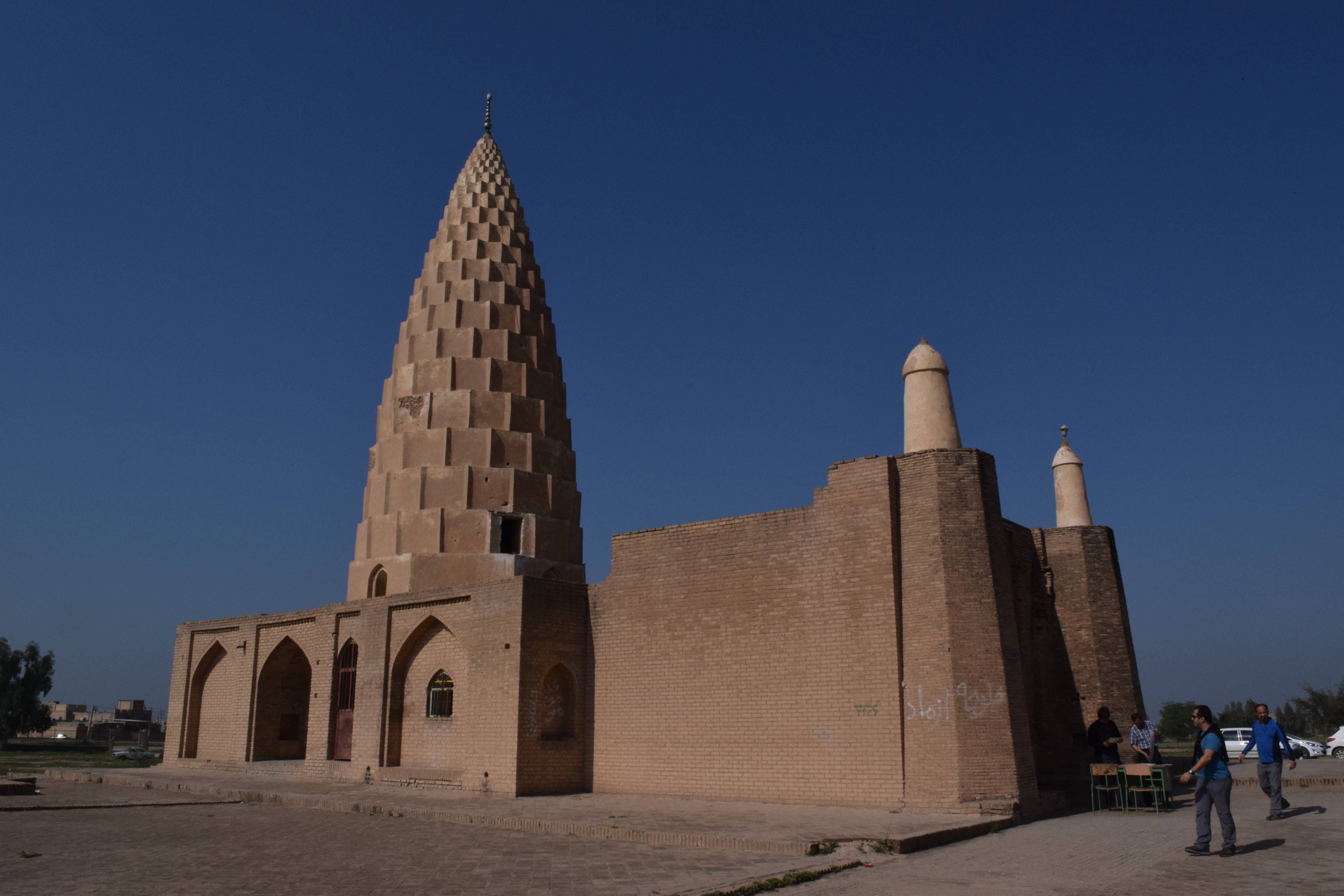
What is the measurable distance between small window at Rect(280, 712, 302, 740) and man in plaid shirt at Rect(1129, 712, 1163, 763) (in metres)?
16.1

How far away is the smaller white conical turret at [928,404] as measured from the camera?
1407 centimetres

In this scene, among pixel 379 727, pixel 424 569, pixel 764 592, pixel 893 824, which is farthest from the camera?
pixel 424 569

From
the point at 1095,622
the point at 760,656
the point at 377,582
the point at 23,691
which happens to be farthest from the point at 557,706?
the point at 23,691

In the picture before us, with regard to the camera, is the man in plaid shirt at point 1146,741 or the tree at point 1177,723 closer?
the man in plaid shirt at point 1146,741

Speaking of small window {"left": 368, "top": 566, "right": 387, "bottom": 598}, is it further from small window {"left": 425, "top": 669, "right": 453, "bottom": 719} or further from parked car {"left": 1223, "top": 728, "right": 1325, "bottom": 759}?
parked car {"left": 1223, "top": 728, "right": 1325, "bottom": 759}

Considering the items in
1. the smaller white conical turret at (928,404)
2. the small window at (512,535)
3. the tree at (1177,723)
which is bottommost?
the tree at (1177,723)

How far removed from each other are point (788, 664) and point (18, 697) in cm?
4504

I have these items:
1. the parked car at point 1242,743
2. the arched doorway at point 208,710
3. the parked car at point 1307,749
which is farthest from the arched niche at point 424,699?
the parked car at point 1307,749

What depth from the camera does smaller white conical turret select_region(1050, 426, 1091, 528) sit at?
17188 mm

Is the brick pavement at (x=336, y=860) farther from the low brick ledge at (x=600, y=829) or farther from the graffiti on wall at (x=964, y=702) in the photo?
the graffiti on wall at (x=964, y=702)

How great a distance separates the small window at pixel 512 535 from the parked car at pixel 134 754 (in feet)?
58.4

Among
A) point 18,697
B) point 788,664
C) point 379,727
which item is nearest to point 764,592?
point 788,664

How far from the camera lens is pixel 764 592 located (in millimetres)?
13867

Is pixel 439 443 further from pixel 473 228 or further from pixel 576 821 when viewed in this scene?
pixel 576 821
